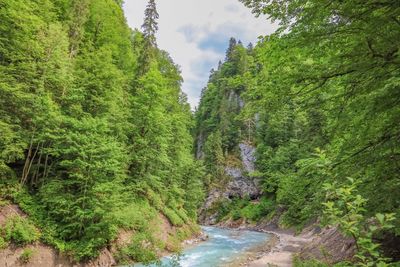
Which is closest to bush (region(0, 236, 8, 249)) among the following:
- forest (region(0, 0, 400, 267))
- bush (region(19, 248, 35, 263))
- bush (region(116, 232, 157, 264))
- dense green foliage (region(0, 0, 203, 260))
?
forest (region(0, 0, 400, 267))

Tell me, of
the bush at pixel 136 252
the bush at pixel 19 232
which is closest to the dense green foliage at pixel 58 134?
the bush at pixel 19 232

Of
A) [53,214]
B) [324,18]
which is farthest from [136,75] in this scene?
[324,18]

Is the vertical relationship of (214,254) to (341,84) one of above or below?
below

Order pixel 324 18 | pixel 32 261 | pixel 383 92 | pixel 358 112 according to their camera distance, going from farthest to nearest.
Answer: pixel 32 261
pixel 358 112
pixel 324 18
pixel 383 92

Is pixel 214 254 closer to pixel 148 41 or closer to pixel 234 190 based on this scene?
pixel 148 41

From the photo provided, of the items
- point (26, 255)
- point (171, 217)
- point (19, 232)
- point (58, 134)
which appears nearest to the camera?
point (26, 255)

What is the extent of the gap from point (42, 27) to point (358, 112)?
1991 cm

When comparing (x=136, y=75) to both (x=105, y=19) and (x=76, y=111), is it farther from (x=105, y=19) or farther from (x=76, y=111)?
(x=76, y=111)

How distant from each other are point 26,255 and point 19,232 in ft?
3.79

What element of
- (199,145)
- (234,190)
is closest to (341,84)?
(234,190)

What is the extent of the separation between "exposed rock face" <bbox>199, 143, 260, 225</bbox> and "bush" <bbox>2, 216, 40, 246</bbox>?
1802 inches

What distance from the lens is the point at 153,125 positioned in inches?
1025

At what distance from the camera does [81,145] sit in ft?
56.9

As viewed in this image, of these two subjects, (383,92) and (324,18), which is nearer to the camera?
(383,92)
